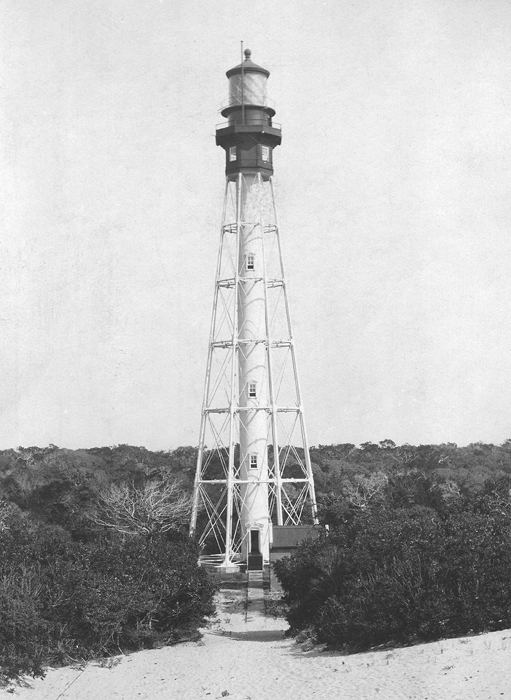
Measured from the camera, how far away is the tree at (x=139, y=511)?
53125mm

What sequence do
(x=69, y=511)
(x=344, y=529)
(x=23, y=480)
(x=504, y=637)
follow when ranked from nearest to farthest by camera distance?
(x=504, y=637)
(x=344, y=529)
(x=69, y=511)
(x=23, y=480)

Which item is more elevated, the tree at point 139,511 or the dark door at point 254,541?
the tree at point 139,511

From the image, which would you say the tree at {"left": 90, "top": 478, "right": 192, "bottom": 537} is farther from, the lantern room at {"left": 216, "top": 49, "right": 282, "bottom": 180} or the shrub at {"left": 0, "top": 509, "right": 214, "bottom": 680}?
the lantern room at {"left": 216, "top": 49, "right": 282, "bottom": 180}

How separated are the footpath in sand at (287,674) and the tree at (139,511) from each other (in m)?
20.5

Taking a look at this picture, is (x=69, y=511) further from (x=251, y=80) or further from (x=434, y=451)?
(x=434, y=451)

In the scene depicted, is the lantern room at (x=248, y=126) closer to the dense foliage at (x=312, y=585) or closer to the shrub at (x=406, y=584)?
the dense foliage at (x=312, y=585)

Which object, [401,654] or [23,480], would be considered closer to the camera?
[401,654]

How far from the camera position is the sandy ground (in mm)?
22562

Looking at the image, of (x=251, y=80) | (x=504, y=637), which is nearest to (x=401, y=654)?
(x=504, y=637)

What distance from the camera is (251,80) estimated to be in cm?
5072

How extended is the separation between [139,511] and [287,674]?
99.9ft

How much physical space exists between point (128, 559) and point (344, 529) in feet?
26.0

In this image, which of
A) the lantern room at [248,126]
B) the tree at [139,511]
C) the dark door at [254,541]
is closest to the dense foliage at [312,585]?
the dark door at [254,541]

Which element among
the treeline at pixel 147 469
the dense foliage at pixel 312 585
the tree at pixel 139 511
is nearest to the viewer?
the dense foliage at pixel 312 585
